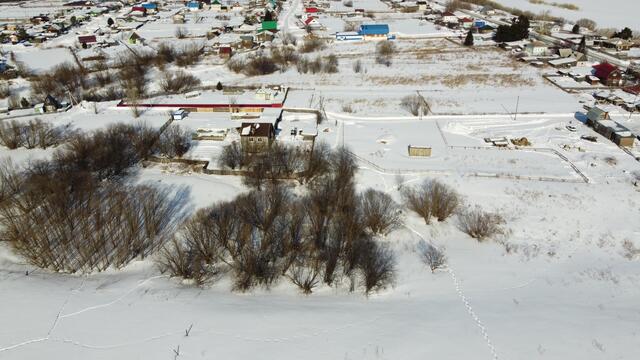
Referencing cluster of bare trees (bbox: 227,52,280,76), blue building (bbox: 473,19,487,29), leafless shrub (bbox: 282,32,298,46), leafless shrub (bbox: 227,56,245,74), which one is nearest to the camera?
cluster of bare trees (bbox: 227,52,280,76)

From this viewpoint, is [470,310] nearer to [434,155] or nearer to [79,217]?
[434,155]

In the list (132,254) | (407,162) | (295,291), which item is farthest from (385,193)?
(132,254)

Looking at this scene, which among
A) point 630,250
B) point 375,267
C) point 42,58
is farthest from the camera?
point 42,58

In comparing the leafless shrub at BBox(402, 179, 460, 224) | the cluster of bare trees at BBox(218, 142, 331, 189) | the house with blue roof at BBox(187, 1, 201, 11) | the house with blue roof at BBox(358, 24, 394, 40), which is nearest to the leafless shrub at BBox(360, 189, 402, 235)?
the leafless shrub at BBox(402, 179, 460, 224)

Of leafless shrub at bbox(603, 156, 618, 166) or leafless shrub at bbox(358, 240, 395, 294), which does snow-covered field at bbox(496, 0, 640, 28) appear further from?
leafless shrub at bbox(358, 240, 395, 294)

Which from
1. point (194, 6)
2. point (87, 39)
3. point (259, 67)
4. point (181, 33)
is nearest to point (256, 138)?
point (259, 67)

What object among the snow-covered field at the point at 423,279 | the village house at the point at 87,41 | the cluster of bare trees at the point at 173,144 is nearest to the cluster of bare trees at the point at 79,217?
the snow-covered field at the point at 423,279
